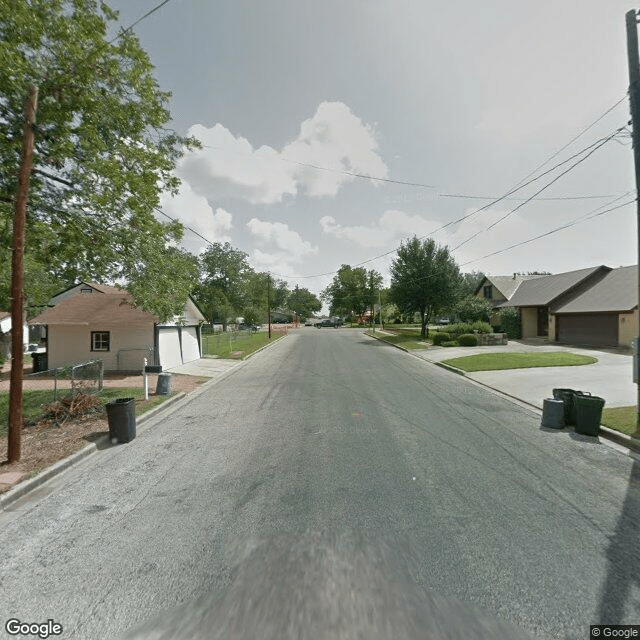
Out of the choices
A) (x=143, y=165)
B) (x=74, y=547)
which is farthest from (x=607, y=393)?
(x=143, y=165)

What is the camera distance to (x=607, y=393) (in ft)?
35.0

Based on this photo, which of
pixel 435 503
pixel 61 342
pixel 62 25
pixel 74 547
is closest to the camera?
pixel 74 547

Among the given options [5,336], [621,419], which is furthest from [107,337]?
[621,419]

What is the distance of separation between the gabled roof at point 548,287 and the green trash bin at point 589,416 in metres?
24.6

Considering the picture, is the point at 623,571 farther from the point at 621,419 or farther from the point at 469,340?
the point at 469,340

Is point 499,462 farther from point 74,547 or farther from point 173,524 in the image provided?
point 74,547

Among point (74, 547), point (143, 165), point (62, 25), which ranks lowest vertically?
point (74, 547)

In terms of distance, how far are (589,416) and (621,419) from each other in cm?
129

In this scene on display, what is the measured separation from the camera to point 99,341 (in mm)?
17656

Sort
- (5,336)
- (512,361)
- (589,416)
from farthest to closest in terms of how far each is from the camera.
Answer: (5,336), (512,361), (589,416)

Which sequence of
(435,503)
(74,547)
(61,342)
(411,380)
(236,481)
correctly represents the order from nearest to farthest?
(74,547)
(435,503)
(236,481)
(411,380)
(61,342)

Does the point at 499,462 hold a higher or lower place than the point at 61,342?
lower

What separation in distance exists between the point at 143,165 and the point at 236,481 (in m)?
9.46

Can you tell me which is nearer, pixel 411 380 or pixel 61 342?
pixel 411 380
